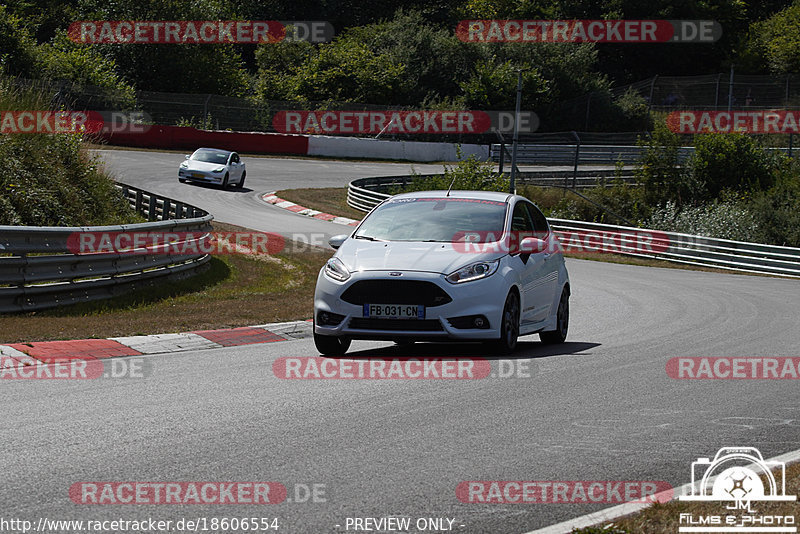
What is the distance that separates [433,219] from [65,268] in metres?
5.61

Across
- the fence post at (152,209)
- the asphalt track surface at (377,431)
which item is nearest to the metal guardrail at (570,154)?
the fence post at (152,209)

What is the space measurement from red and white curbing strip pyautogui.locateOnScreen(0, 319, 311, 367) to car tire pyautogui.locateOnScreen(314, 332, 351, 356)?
1.54m

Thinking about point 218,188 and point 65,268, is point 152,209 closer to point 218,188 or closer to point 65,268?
point 65,268

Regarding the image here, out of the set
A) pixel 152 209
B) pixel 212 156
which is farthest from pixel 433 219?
pixel 212 156

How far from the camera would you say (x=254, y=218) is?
1276 inches

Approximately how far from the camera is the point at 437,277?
9.84 m

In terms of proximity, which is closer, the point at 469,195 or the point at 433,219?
the point at 433,219

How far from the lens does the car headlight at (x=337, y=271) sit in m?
10.1

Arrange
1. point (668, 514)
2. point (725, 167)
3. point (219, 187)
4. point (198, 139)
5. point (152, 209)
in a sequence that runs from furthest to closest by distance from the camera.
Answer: point (198, 139)
point (725, 167)
point (219, 187)
point (152, 209)
point (668, 514)

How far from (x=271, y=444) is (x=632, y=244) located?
29.7m

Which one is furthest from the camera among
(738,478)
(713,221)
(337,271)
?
(713,221)

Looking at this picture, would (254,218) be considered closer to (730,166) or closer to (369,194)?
(369,194)

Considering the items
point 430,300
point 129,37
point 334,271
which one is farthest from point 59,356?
point 129,37

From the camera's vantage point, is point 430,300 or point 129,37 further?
point 129,37
